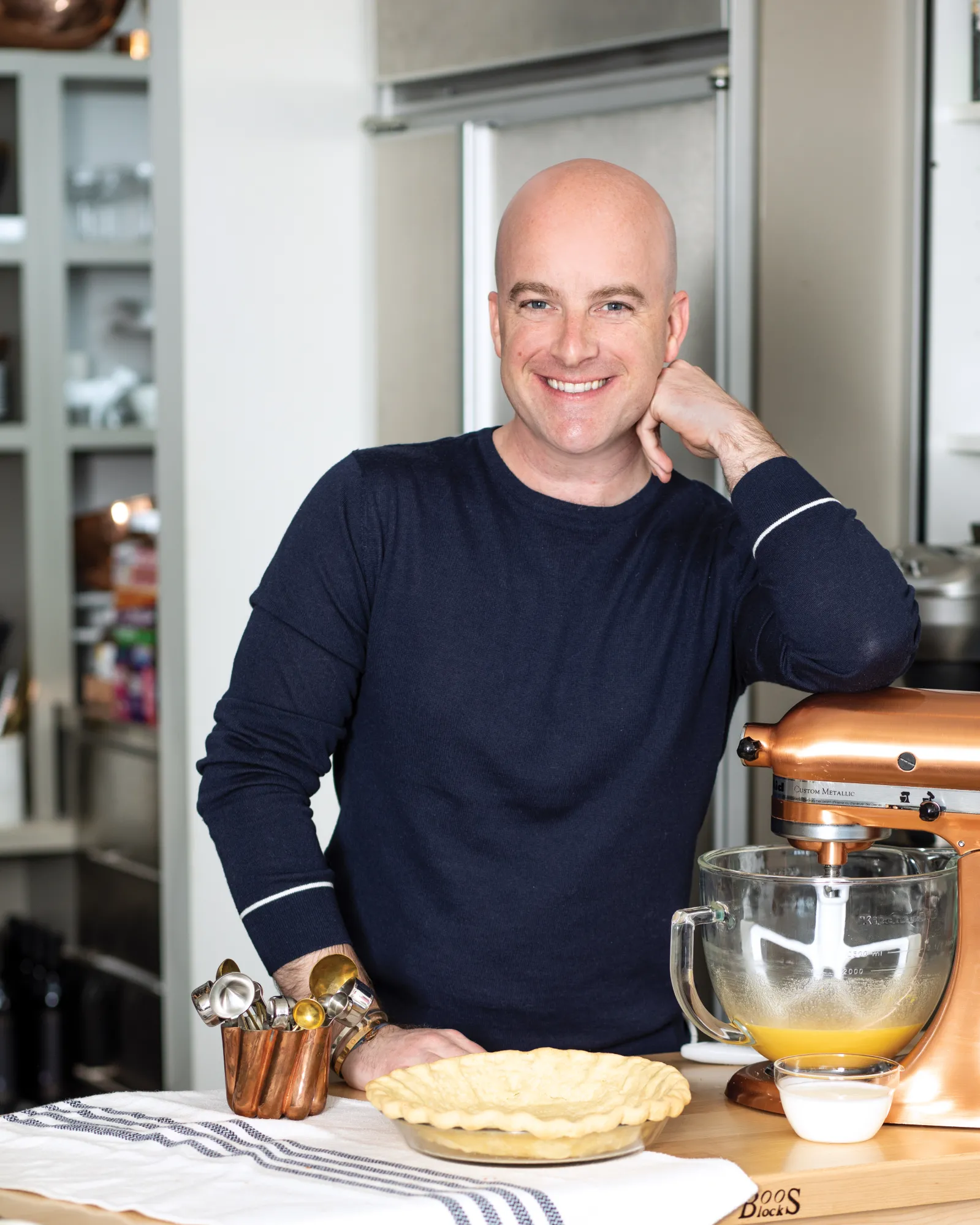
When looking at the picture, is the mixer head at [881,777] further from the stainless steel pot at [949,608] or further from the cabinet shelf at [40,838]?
the cabinet shelf at [40,838]

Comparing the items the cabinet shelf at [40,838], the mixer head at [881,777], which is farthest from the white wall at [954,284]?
the cabinet shelf at [40,838]

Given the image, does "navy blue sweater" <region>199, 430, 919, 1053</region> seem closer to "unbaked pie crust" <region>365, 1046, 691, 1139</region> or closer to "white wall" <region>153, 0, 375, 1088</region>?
"unbaked pie crust" <region>365, 1046, 691, 1139</region>

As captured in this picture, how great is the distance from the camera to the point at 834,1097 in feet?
3.72

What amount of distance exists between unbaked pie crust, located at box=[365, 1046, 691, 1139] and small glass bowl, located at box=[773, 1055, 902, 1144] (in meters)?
0.08

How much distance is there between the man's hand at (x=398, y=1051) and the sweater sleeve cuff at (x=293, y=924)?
0.16 m

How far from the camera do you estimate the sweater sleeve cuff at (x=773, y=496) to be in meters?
1.45

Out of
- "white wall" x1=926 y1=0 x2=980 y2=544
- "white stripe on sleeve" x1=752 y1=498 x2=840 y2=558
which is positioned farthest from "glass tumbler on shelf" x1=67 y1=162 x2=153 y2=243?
"white stripe on sleeve" x1=752 y1=498 x2=840 y2=558

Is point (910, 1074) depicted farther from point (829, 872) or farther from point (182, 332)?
point (182, 332)

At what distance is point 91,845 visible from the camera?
3.40 meters

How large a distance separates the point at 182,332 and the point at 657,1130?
1758 millimetres

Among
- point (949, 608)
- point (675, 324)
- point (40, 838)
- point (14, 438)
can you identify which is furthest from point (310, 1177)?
point (14, 438)

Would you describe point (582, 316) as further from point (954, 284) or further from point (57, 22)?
point (57, 22)

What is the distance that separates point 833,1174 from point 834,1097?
0.06 metres

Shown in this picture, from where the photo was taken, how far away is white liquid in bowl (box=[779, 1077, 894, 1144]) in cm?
113
